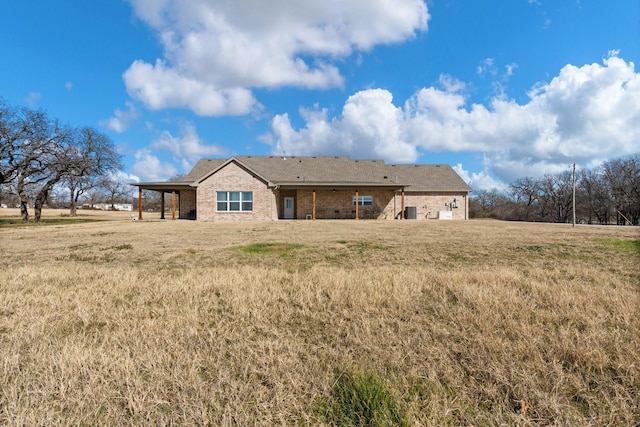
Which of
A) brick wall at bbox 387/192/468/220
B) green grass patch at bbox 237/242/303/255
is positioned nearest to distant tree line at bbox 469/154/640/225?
brick wall at bbox 387/192/468/220

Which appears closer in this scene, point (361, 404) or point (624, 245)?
point (361, 404)

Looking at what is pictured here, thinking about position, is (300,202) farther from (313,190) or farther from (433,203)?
(433,203)

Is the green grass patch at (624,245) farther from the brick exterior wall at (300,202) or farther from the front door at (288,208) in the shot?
the front door at (288,208)

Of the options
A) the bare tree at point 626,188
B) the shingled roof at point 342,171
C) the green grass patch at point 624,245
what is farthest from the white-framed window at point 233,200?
the bare tree at point 626,188

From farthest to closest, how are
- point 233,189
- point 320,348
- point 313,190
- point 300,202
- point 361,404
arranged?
1. point 300,202
2. point 313,190
3. point 233,189
4. point 320,348
5. point 361,404

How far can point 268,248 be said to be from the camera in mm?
9625

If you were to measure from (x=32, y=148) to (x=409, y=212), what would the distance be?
30403mm

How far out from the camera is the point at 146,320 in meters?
3.65

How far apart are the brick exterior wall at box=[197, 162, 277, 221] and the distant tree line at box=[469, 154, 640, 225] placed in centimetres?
2685

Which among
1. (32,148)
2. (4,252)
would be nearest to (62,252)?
(4,252)

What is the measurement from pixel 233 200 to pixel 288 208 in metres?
5.53

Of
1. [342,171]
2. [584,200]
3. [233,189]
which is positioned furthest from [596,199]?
[233,189]

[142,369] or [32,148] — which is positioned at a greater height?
[32,148]

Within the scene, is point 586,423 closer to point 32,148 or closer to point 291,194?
point 291,194
